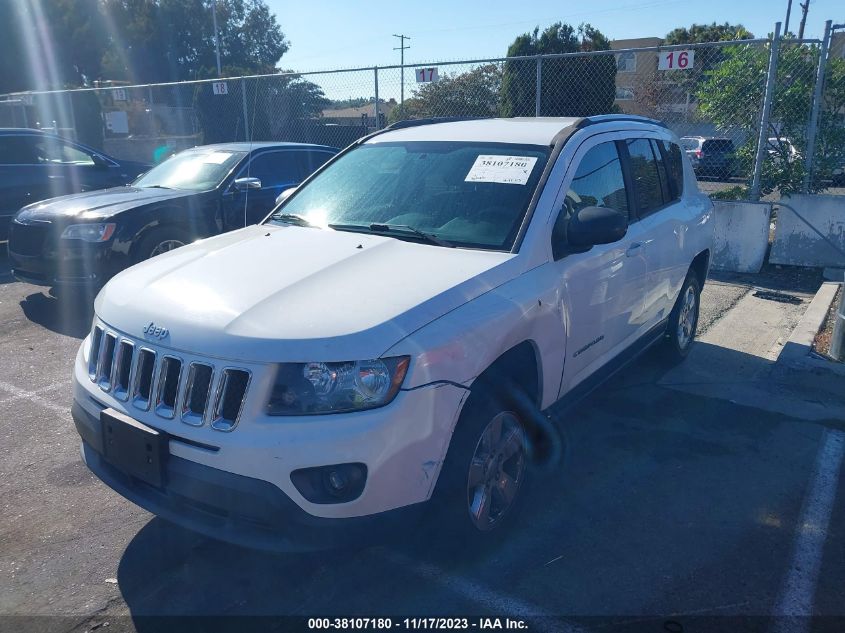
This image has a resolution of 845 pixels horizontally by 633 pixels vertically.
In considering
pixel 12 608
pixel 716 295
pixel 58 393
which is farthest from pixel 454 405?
pixel 716 295

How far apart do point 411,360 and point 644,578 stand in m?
1.51

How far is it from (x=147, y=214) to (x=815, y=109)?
757 centimetres

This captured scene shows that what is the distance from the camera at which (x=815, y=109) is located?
8586 mm

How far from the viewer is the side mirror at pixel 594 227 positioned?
3607 mm

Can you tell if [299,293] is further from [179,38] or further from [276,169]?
[179,38]

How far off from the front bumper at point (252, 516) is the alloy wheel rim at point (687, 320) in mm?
3721

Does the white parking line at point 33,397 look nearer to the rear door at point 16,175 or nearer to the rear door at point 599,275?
the rear door at point 599,275

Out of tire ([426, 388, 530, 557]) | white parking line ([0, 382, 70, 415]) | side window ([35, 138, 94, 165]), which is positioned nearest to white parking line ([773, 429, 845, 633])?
tire ([426, 388, 530, 557])

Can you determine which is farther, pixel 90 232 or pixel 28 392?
pixel 90 232

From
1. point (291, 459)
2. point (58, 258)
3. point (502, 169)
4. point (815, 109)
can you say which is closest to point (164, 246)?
point (58, 258)

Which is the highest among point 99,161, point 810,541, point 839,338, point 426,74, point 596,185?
point 426,74

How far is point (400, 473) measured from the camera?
275 cm

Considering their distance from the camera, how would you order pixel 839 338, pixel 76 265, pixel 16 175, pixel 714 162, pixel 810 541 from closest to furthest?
1. pixel 810 541
2. pixel 839 338
3. pixel 76 265
4. pixel 16 175
5. pixel 714 162

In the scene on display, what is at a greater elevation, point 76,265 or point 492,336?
point 492,336
